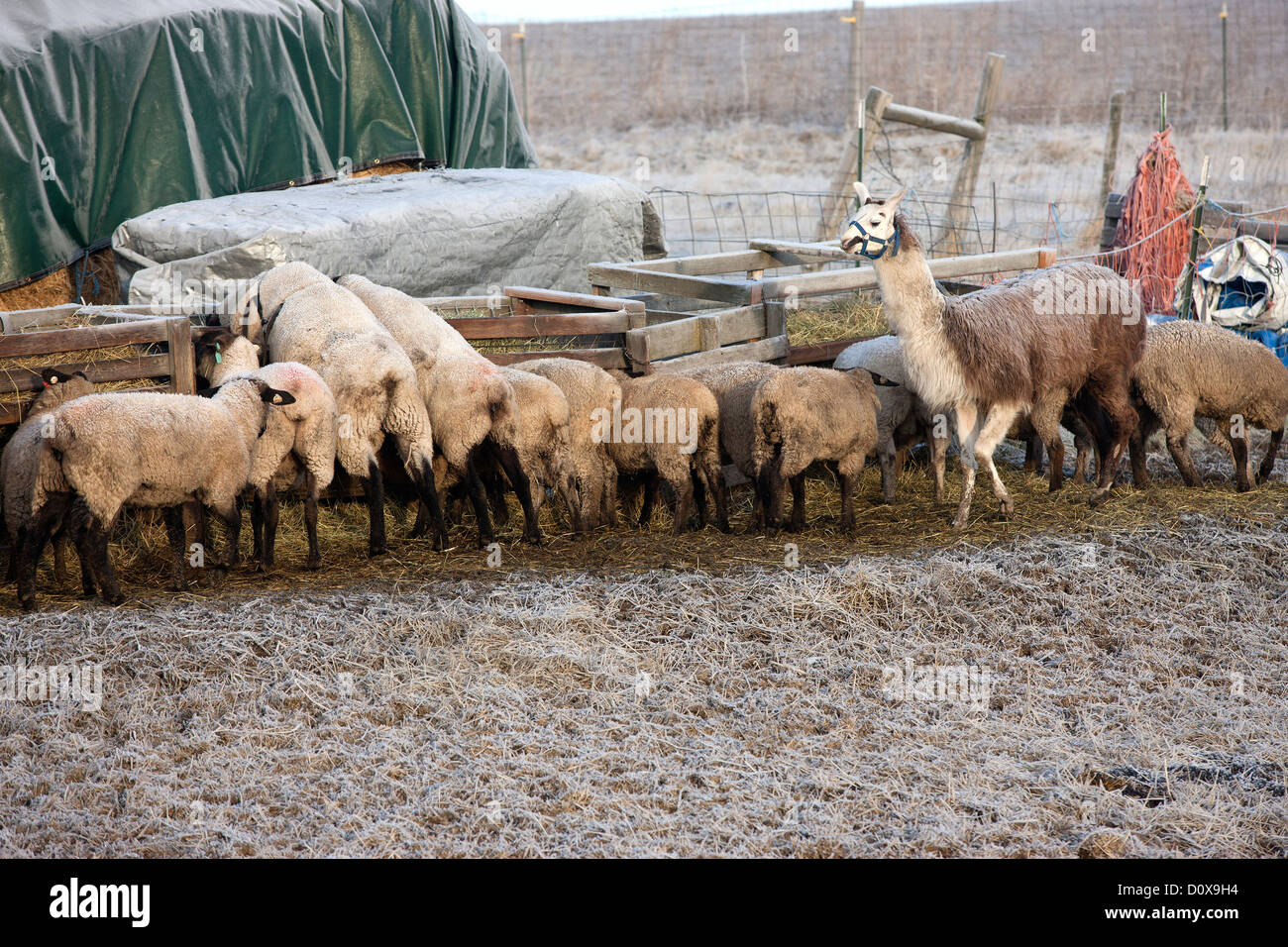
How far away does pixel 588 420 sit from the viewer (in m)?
7.58

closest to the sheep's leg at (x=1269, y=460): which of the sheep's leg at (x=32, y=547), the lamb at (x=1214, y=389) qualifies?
the lamb at (x=1214, y=389)

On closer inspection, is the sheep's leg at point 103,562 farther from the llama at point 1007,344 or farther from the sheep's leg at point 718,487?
the llama at point 1007,344

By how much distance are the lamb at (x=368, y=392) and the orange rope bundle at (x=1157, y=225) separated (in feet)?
26.4

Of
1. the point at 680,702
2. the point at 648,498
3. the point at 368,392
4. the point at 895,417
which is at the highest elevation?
the point at 368,392

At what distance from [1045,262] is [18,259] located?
9085mm

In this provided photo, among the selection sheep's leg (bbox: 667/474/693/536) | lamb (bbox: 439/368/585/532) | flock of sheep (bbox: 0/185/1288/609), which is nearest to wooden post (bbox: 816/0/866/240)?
flock of sheep (bbox: 0/185/1288/609)

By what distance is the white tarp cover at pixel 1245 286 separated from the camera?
10320mm

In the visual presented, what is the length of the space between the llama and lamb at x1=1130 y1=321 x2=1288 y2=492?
9.4 inches

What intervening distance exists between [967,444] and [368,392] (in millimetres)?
3961

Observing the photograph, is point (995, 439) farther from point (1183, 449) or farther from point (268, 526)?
point (268, 526)

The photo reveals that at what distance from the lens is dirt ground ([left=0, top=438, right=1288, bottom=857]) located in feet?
13.3

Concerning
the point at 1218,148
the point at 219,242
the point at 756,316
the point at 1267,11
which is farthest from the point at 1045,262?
the point at 1267,11

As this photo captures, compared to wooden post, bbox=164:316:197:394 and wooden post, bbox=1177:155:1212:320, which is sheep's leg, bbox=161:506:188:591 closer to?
wooden post, bbox=164:316:197:394

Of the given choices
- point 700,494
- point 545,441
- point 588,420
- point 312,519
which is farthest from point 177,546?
point 700,494
